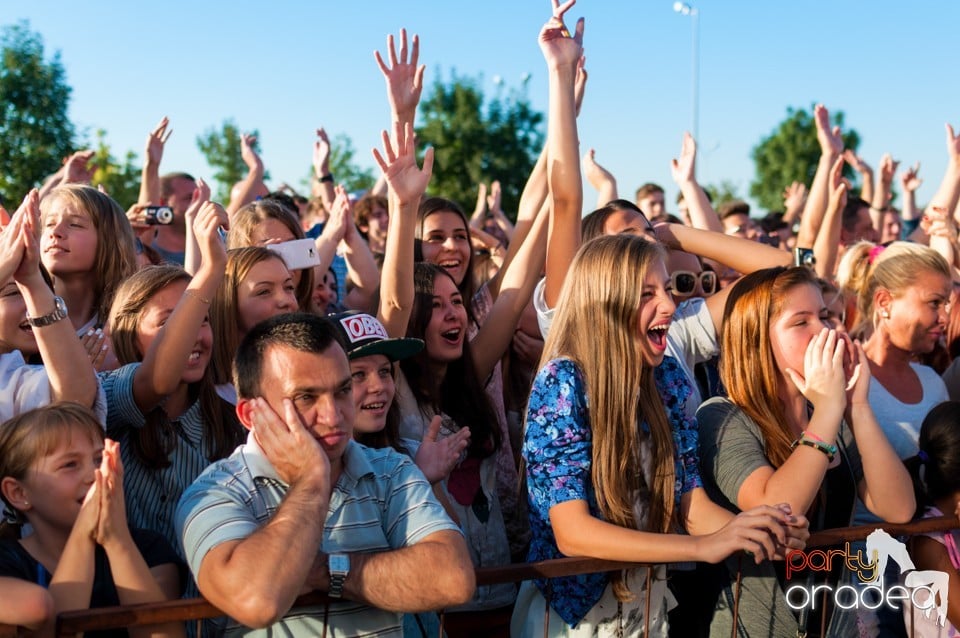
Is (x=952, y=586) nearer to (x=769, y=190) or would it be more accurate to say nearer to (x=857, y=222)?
(x=857, y=222)

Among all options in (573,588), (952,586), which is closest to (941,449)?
(952,586)

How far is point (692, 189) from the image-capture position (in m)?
7.02

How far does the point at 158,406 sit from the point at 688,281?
2.51 metres

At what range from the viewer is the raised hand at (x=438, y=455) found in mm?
3459

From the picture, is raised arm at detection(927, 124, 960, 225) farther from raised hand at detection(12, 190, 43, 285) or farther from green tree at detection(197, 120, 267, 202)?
green tree at detection(197, 120, 267, 202)

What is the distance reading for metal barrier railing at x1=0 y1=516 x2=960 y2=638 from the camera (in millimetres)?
2492

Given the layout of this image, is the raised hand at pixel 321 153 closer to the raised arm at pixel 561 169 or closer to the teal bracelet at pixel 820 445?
the raised arm at pixel 561 169

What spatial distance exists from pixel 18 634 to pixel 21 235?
4.46 ft

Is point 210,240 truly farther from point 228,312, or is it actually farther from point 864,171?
point 864,171

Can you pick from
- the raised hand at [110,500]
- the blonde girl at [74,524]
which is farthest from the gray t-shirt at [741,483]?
the raised hand at [110,500]

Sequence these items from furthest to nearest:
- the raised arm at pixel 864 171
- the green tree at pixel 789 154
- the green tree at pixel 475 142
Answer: the green tree at pixel 789 154 → the green tree at pixel 475 142 → the raised arm at pixel 864 171

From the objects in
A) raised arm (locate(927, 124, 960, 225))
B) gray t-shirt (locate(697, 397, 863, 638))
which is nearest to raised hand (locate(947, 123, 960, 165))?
raised arm (locate(927, 124, 960, 225))

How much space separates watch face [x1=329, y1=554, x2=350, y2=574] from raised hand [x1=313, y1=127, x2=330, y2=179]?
597cm

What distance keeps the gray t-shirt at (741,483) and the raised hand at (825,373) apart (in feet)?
0.85
